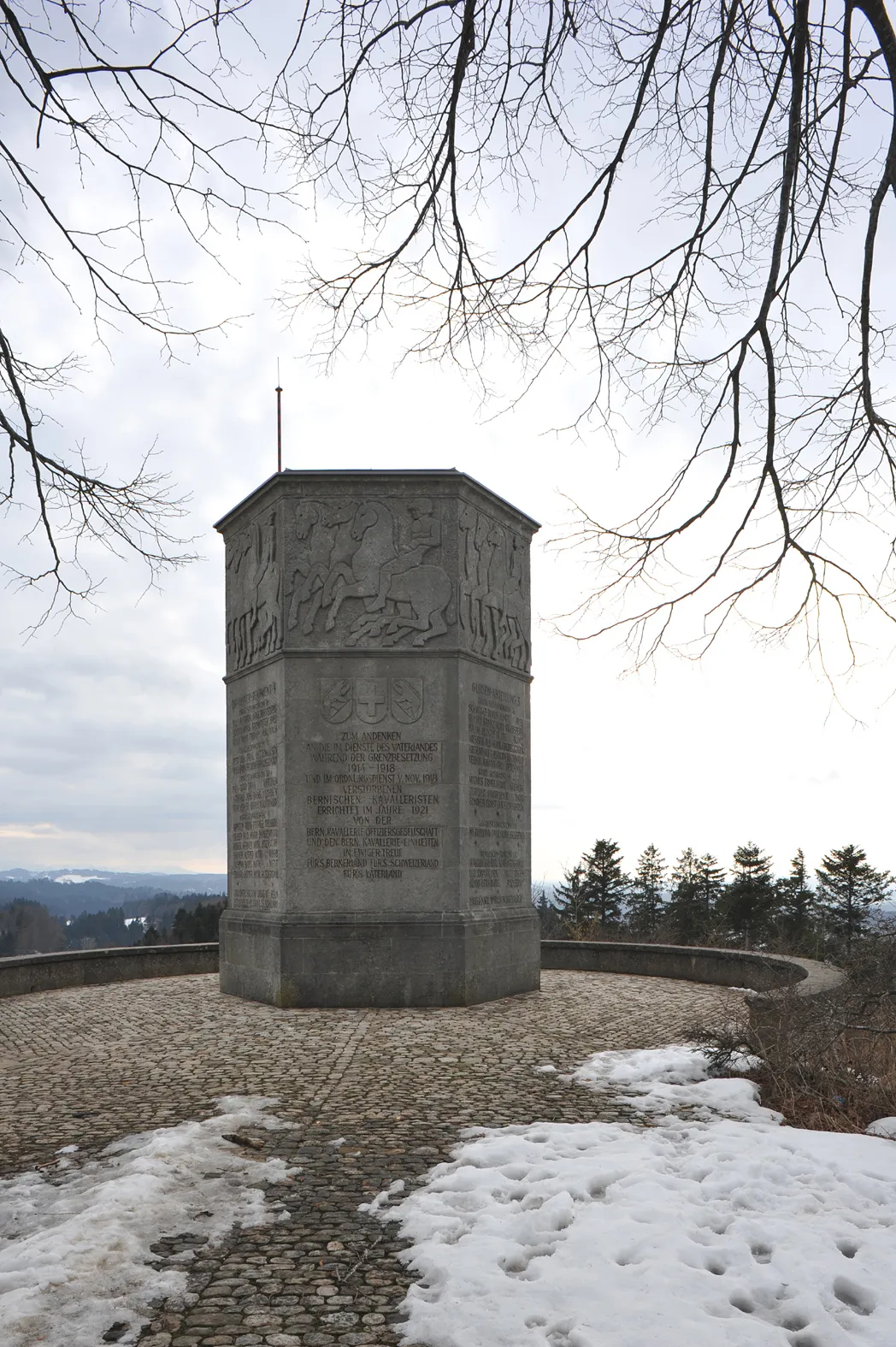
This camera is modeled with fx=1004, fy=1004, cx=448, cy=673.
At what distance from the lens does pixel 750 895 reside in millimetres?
32281

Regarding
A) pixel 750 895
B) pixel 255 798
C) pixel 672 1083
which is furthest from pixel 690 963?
pixel 750 895

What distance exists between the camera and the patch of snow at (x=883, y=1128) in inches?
231

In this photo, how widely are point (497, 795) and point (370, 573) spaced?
3301mm

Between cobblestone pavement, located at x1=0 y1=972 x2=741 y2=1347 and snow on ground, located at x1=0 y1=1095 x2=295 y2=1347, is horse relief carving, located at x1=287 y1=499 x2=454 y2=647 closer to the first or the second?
cobblestone pavement, located at x1=0 y1=972 x2=741 y2=1347

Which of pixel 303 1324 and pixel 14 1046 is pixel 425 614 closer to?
pixel 14 1046

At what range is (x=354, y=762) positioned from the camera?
12117mm

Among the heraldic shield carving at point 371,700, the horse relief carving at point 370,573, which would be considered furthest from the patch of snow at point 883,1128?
the horse relief carving at point 370,573

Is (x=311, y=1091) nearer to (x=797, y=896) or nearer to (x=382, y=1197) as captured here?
(x=382, y=1197)

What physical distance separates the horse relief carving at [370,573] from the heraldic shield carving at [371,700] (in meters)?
0.50

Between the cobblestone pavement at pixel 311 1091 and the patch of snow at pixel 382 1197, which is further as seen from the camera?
the patch of snow at pixel 382 1197

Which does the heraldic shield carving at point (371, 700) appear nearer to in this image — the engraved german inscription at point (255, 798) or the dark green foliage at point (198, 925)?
the engraved german inscription at point (255, 798)

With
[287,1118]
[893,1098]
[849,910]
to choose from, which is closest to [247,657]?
[287,1118]

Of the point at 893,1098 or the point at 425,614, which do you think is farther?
the point at 425,614

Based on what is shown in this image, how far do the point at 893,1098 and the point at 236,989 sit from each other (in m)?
8.54
